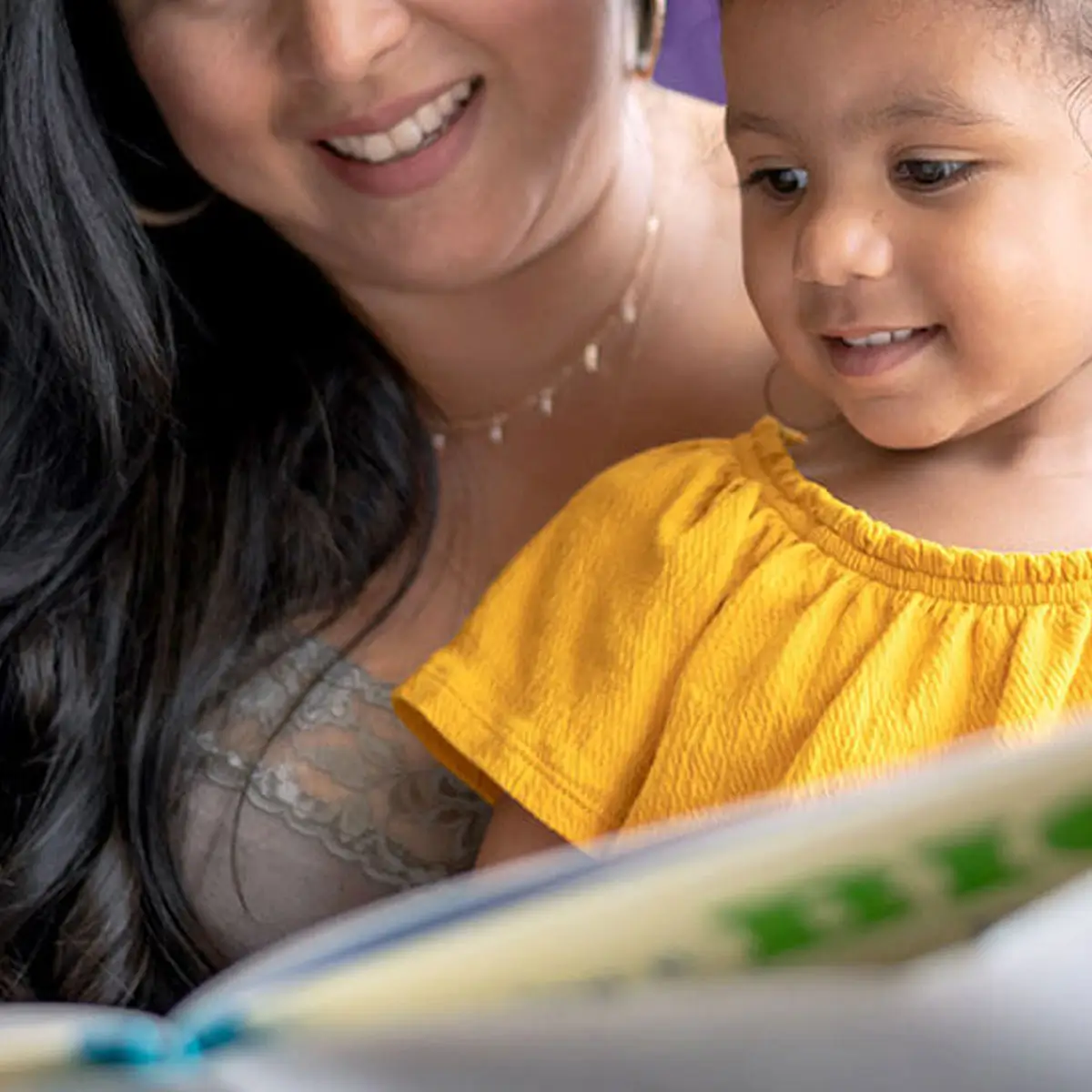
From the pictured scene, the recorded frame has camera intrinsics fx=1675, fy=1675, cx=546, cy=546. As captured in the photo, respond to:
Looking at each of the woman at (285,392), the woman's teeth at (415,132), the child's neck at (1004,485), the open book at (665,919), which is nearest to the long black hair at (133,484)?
the woman at (285,392)

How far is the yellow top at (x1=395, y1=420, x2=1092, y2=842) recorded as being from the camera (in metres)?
0.81

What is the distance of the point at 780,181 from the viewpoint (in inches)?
34.8

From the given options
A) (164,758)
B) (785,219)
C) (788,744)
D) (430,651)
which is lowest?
(164,758)

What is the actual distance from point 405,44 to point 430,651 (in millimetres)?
435

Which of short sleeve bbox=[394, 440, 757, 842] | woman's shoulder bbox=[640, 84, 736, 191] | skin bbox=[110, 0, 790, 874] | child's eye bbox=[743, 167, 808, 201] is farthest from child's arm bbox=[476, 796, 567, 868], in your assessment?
Result: woman's shoulder bbox=[640, 84, 736, 191]

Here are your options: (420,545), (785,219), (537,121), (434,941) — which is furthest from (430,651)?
(434,941)

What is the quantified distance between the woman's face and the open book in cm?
81

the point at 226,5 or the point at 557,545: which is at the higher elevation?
the point at 226,5

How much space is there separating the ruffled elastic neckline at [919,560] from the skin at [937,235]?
0.02 metres

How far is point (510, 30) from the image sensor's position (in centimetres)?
110

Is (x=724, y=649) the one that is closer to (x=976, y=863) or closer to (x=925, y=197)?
(x=925, y=197)

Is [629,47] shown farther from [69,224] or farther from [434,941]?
[434,941]

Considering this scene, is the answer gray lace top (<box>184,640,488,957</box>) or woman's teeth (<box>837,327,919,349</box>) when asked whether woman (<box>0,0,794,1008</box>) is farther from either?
woman's teeth (<box>837,327,919,349</box>)

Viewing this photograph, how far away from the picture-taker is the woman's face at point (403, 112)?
3.63ft
